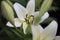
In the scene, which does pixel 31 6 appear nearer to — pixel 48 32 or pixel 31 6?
pixel 31 6

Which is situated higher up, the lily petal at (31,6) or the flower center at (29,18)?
the lily petal at (31,6)

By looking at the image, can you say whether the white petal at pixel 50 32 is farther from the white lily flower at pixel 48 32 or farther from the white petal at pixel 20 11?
the white petal at pixel 20 11

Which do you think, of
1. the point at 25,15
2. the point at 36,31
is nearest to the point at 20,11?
the point at 25,15

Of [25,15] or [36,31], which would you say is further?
[25,15]

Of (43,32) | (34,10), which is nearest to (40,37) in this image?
(43,32)

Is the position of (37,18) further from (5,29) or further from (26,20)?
(5,29)

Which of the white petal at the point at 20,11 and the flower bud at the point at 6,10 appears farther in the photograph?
the white petal at the point at 20,11

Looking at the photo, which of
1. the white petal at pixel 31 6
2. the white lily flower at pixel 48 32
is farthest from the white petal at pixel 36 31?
the white petal at pixel 31 6

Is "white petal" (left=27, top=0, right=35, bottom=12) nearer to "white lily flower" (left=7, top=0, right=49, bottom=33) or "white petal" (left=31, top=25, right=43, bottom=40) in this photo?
"white lily flower" (left=7, top=0, right=49, bottom=33)

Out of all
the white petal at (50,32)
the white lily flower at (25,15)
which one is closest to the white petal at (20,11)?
the white lily flower at (25,15)

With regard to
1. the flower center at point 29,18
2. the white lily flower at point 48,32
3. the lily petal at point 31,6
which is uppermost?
the lily petal at point 31,6

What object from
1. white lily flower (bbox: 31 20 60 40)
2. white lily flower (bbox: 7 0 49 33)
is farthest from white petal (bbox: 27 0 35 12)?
white lily flower (bbox: 31 20 60 40)
